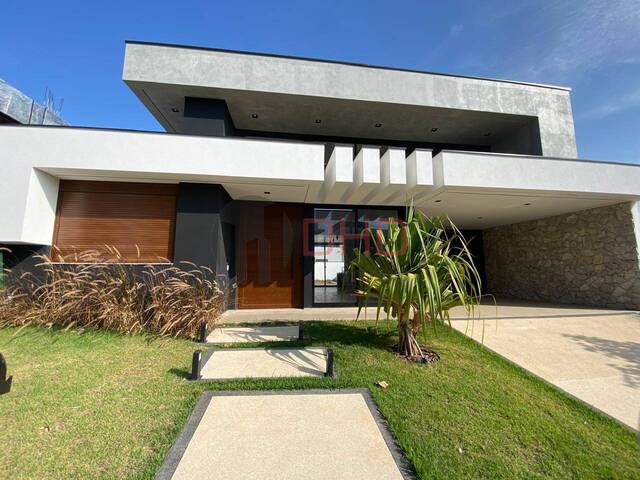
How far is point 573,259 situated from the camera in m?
9.05

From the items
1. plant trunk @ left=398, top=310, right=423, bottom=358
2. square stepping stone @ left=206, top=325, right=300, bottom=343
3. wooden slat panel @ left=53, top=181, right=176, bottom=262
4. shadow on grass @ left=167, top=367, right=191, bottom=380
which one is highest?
wooden slat panel @ left=53, top=181, right=176, bottom=262

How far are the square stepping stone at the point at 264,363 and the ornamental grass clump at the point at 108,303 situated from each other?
1152 mm

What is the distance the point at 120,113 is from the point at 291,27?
21.5ft

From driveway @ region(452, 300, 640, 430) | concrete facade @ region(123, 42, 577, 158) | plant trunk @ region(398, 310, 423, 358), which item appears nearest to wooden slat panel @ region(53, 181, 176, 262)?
concrete facade @ region(123, 42, 577, 158)

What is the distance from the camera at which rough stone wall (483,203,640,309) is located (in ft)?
25.6

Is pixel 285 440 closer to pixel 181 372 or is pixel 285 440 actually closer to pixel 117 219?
pixel 181 372

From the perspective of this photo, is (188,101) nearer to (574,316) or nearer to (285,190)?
(285,190)

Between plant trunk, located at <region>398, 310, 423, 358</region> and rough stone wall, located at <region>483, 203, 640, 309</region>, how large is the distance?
330 inches

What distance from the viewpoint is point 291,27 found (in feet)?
27.6

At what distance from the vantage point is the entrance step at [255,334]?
4953mm

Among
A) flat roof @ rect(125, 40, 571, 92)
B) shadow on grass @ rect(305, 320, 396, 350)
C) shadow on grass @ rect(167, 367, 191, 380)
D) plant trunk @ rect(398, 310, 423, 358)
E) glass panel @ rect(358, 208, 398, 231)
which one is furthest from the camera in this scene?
glass panel @ rect(358, 208, 398, 231)

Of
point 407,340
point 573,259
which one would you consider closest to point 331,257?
point 407,340

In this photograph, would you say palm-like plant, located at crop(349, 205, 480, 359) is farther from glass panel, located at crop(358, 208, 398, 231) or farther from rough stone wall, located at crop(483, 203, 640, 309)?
rough stone wall, located at crop(483, 203, 640, 309)

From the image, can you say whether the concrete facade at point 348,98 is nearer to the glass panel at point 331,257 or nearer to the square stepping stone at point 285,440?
the glass panel at point 331,257
